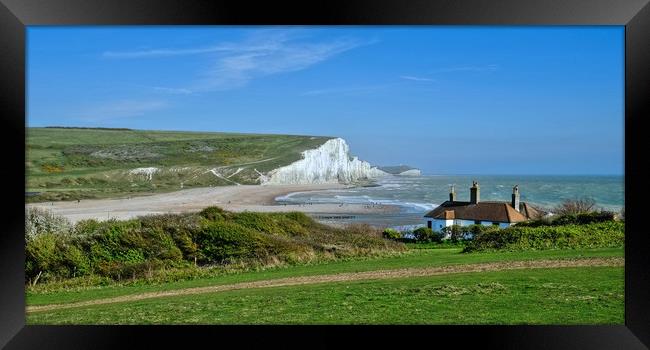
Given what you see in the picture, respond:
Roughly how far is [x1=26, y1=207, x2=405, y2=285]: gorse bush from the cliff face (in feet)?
2.56

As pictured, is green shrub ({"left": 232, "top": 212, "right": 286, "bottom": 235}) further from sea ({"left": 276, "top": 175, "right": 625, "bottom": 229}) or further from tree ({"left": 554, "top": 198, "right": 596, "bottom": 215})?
tree ({"left": 554, "top": 198, "right": 596, "bottom": 215})

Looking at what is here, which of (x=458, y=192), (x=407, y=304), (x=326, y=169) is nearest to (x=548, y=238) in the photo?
(x=458, y=192)

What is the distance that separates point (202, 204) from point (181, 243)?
0.96 m

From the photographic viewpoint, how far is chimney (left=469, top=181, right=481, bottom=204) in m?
6.88

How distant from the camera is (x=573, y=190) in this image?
694 centimetres

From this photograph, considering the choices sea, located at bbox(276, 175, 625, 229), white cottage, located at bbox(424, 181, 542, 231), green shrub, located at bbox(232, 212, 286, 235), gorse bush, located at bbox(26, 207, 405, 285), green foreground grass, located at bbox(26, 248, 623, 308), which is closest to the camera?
green foreground grass, located at bbox(26, 248, 623, 308)

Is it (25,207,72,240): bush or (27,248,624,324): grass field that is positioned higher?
(25,207,72,240): bush

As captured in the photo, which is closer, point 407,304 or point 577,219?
point 407,304

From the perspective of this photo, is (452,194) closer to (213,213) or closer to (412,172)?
(412,172)

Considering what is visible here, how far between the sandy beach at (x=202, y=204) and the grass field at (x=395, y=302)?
1.52 meters

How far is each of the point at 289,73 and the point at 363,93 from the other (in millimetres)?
1048

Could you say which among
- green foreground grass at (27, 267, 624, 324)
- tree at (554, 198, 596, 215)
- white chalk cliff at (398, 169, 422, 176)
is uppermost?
white chalk cliff at (398, 169, 422, 176)

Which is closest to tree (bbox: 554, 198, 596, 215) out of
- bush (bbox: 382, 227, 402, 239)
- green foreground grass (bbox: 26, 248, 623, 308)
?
green foreground grass (bbox: 26, 248, 623, 308)

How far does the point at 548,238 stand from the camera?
23.1ft
